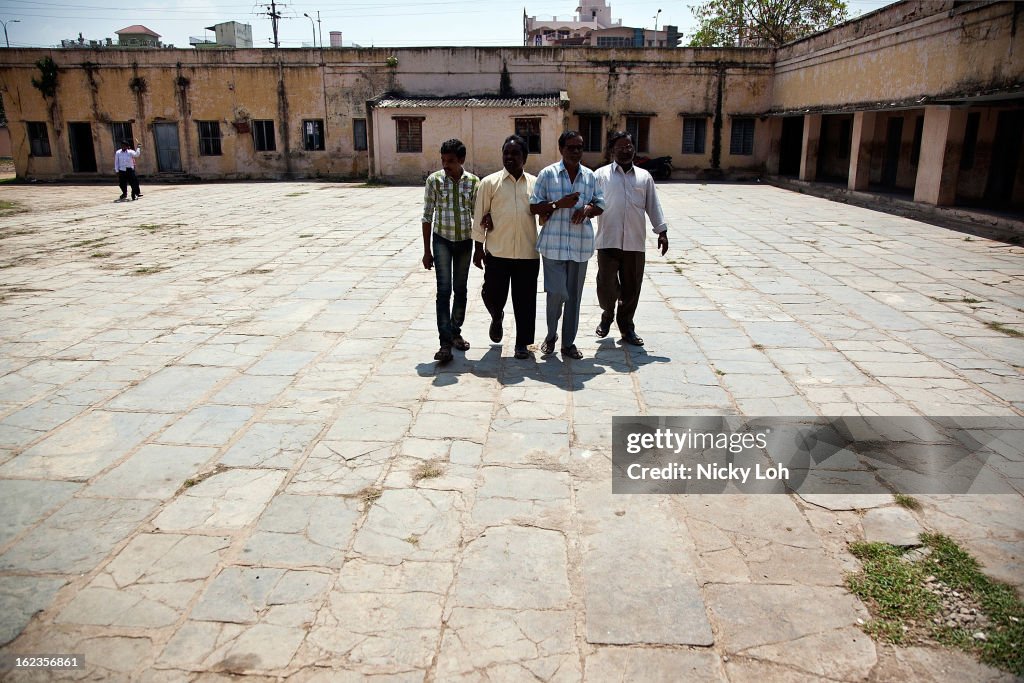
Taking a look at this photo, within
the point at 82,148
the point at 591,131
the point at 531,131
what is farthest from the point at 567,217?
the point at 82,148

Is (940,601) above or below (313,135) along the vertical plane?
below

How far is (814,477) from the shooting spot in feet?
11.8

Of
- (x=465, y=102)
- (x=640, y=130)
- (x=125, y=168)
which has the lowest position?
(x=125, y=168)

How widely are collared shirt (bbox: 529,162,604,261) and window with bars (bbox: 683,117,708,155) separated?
21.3 m

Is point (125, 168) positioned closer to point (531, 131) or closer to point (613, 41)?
point (531, 131)

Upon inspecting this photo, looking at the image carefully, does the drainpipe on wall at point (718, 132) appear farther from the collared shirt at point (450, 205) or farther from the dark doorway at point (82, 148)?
the dark doorway at point (82, 148)

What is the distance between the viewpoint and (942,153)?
13.7m

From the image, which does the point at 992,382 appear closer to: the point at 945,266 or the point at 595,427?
the point at 595,427

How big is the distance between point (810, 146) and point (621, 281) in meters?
17.8

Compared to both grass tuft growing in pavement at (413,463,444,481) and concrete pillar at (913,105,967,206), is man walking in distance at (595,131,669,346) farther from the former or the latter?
concrete pillar at (913,105,967,206)

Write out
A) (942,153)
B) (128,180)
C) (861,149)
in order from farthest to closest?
(128,180), (861,149), (942,153)

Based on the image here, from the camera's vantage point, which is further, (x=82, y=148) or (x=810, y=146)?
(x=82, y=148)

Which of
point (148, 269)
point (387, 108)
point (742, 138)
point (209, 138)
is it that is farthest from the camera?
point (209, 138)

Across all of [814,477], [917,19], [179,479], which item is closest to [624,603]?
[814,477]
